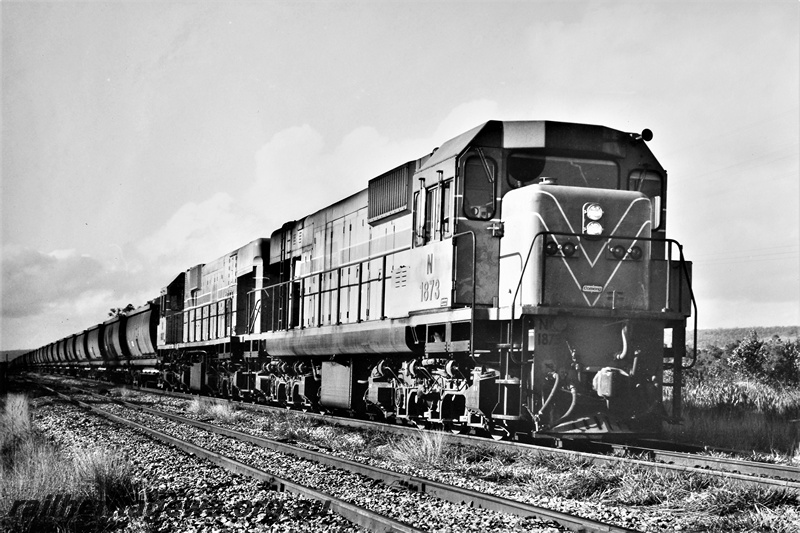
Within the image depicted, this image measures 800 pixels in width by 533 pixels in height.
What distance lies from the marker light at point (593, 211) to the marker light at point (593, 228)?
2.6 inches

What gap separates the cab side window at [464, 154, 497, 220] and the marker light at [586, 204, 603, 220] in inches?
44.5

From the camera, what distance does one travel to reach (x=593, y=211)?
932 centimetres

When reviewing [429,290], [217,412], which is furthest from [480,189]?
[217,412]

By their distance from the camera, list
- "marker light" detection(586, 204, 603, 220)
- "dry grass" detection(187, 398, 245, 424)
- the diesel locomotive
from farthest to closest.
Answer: "dry grass" detection(187, 398, 245, 424) < "marker light" detection(586, 204, 603, 220) < the diesel locomotive

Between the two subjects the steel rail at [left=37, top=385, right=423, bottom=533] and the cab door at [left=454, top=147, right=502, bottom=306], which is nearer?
the steel rail at [left=37, top=385, right=423, bottom=533]

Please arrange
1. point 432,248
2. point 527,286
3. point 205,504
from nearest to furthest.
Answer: point 205,504, point 527,286, point 432,248

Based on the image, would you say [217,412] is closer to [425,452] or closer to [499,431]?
[499,431]

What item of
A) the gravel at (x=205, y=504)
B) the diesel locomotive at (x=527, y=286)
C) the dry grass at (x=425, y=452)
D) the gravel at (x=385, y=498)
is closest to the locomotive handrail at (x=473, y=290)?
the diesel locomotive at (x=527, y=286)

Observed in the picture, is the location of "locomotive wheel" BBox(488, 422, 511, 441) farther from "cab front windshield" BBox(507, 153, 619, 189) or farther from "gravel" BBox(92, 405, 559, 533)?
"cab front windshield" BBox(507, 153, 619, 189)

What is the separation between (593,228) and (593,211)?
19 centimetres

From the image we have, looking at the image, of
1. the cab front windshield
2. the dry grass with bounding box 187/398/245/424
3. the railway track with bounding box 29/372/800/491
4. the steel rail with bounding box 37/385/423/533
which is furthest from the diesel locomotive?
the dry grass with bounding box 187/398/245/424

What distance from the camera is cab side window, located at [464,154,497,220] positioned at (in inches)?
383

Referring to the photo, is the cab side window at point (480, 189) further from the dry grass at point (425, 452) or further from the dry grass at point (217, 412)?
the dry grass at point (217, 412)

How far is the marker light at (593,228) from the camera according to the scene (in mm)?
9352
